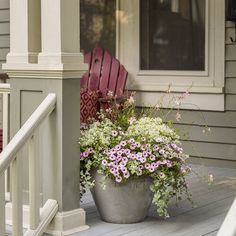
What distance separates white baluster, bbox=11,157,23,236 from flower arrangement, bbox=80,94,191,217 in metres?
0.48

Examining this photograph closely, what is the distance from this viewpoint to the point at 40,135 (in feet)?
12.4

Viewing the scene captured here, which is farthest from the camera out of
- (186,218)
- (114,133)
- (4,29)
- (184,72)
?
(4,29)

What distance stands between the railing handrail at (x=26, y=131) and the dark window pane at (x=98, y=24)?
2.89 meters

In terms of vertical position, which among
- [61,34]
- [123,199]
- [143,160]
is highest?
[61,34]

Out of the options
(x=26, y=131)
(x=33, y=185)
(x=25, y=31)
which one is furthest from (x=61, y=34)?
(x=33, y=185)

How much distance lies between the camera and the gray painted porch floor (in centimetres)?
368

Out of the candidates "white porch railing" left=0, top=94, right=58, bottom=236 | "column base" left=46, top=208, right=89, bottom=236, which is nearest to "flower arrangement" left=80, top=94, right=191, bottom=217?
"column base" left=46, top=208, right=89, bottom=236

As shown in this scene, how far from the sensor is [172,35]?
20.0 ft

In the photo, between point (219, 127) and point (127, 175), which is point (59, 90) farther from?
point (219, 127)

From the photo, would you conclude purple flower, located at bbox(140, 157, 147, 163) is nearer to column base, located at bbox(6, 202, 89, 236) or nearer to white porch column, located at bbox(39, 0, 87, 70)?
column base, located at bbox(6, 202, 89, 236)

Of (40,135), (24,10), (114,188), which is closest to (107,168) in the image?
(114,188)

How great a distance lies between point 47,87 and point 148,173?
2.61ft

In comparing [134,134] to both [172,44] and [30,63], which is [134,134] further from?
[172,44]

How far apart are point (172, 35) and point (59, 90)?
2.62m
